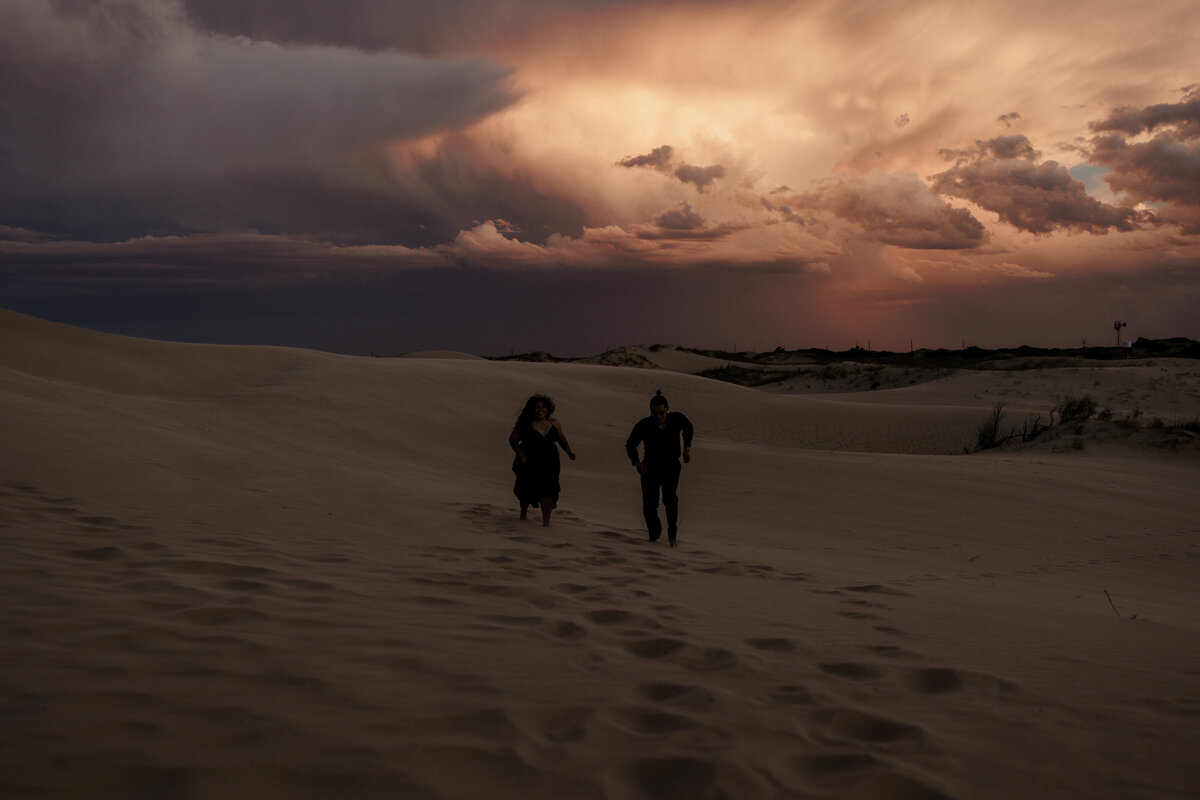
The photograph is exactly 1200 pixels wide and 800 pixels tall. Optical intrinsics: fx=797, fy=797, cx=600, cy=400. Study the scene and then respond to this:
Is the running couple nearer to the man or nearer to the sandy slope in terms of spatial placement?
the man

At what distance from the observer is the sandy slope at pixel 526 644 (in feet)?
8.36

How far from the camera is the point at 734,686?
341 centimetres

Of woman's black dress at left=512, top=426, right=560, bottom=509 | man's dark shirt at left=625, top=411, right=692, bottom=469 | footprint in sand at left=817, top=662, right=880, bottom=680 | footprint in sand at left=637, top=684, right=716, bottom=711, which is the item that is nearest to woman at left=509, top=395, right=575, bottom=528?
woman's black dress at left=512, top=426, right=560, bottom=509

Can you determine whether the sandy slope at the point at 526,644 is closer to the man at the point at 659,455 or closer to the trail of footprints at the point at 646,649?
the trail of footprints at the point at 646,649

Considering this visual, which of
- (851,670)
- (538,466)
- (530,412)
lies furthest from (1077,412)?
(851,670)

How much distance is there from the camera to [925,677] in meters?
3.64

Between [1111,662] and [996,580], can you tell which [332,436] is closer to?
[996,580]

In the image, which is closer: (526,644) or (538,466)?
(526,644)

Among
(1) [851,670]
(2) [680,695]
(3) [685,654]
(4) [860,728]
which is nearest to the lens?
(4) [860,728]

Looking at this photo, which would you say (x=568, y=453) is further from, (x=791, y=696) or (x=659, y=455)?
(x=791, y=696)

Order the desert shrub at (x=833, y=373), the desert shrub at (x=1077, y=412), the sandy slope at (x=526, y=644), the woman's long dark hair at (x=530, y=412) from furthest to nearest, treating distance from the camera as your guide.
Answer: the desert shrub at (x=833, y=373), the desert shrub at (x=1077, y=412), the woman's long dark hair at (x=530, y=412), the sandy slope at (x=526, y=644)

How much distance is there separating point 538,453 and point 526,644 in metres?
4.25

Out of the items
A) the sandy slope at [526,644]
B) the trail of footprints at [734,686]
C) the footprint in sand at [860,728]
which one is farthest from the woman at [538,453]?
the footprint in sand at [860,728]

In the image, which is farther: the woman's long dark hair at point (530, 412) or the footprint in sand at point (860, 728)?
the woman's long dark hair at point (530, 412)
